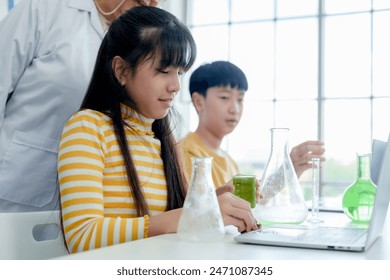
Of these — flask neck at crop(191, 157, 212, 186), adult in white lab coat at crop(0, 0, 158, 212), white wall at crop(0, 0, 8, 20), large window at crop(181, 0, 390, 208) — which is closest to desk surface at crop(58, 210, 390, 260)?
flask neck at crop(191, 157, 212, 186)

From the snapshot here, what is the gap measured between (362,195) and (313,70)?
2864 mm

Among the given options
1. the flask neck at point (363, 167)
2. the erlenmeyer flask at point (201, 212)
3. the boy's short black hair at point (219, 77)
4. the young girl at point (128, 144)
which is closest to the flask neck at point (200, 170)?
the erlenmeyer flask at point (201, 212)

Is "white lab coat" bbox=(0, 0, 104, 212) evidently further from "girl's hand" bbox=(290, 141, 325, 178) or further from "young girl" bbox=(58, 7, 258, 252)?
"girl's hand" bbox=(290, 141, 325, 178)

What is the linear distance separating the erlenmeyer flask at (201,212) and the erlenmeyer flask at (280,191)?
0.22m

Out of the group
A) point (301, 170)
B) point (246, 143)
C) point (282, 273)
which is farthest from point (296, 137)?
point (282, 273)

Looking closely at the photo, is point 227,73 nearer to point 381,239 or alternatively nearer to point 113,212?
point 113,212

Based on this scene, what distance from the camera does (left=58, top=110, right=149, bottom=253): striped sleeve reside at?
1.05m

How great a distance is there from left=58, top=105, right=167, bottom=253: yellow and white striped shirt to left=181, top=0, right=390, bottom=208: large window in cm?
255

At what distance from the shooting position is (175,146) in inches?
58.1

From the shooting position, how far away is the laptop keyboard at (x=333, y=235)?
0.93 meters

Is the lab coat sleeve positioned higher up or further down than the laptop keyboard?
higher up

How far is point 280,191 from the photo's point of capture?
113cm

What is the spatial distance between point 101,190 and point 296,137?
3.10 metres

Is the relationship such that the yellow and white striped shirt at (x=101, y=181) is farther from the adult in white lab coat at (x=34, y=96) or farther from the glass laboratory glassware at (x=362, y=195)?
the glass laboratory glassware at (x=362, y=195)
